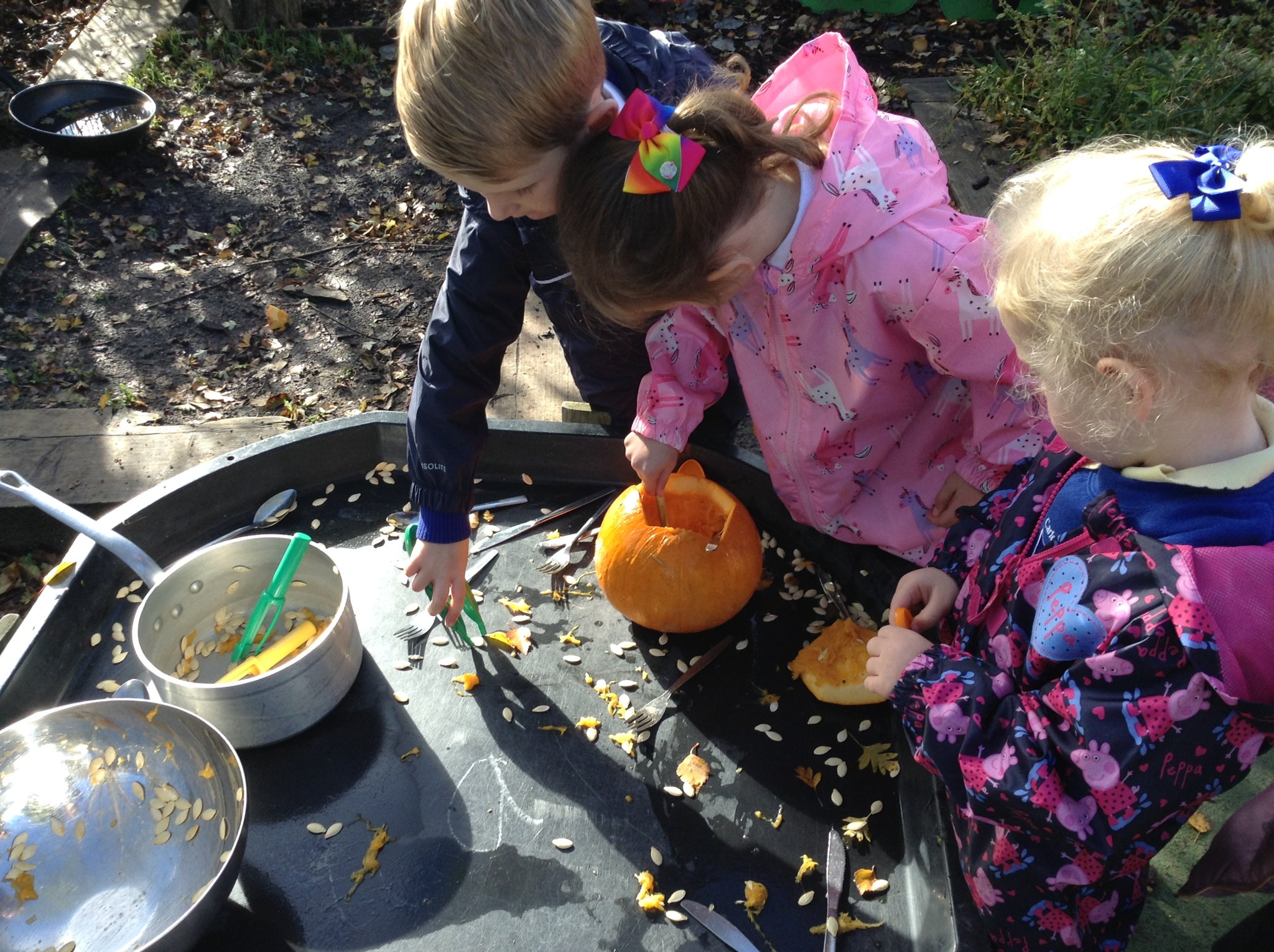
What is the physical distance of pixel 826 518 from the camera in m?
1.77

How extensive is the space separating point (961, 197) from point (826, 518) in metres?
2.01

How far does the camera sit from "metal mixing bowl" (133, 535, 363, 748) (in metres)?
1.38

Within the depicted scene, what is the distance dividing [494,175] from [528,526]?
2.53 ft

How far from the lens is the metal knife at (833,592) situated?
1.73 metres

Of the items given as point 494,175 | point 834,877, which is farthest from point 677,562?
point 494,175

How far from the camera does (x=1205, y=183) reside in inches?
34.0

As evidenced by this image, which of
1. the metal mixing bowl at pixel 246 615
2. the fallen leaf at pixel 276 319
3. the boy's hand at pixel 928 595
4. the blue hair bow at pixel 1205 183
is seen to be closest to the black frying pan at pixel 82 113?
the fallen leaf at pixel 276 319

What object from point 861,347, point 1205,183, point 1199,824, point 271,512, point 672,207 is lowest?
point 1199,824

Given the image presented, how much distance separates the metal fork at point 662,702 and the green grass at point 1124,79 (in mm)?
2281

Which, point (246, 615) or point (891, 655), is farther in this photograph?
point (246, 615)

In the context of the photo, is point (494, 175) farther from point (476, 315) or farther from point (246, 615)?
point (246, 615)

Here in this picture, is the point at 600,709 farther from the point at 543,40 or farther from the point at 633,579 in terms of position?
the point at 543,40

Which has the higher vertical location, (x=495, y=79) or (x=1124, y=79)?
(x=495, y=79)

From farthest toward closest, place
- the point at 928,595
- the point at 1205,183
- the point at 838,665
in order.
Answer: the point at 838,665 < the point at 928,595 < the point at 1205,183
